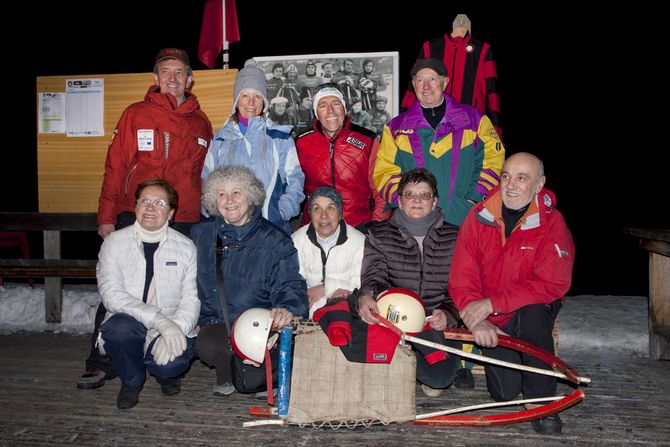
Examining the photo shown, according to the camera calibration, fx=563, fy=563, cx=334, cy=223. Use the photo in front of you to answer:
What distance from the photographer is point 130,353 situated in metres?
3.49

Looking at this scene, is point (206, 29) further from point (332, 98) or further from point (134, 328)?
point (134, 328)

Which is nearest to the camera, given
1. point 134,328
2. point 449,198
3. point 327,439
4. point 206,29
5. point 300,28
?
point 327,439

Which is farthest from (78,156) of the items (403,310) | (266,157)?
(403,310)

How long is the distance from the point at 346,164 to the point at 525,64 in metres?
8.57

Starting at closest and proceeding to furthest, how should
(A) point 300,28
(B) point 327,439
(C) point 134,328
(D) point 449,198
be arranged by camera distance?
1. (B) point 327,439
2. (C) point 134,328
3. (D) point 449,198
4. (A) point 300,28

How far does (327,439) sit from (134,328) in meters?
1.39

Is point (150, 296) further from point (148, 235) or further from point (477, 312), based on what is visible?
point (477, 312)

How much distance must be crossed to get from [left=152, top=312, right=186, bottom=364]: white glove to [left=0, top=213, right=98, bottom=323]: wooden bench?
2.24 meters

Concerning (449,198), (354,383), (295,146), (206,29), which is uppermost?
(206,29)

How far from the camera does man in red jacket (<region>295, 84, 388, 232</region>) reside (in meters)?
4.30

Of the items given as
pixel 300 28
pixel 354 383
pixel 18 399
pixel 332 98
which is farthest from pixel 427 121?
pixel 300 28

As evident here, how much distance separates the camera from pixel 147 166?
4.22m

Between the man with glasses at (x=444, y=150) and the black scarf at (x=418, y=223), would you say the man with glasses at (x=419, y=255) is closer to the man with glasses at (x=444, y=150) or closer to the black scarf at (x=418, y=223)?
the black scarf at (x=418, y=223)

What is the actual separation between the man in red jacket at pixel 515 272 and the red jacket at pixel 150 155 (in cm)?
213
